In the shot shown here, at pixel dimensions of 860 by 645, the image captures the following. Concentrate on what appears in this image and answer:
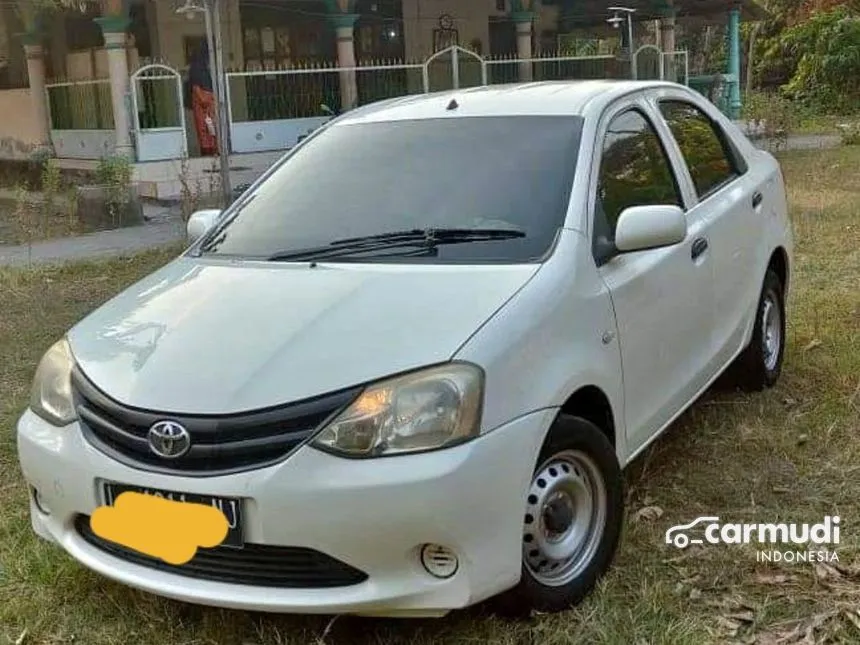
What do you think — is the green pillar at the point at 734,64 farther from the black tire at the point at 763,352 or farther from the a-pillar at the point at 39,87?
the black tire at the point at 763,352

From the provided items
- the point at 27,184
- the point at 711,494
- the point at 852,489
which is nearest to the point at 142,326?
the point at 711,494

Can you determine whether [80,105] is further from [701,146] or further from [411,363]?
[411,363]

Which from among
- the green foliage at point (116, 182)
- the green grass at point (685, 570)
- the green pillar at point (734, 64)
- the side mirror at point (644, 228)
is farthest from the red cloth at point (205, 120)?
the side mirror at point (644, 228)

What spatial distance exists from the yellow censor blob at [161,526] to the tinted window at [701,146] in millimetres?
2614

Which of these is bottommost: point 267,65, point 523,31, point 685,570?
point 685,570

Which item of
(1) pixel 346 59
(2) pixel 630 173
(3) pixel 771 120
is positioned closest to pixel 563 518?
(2) pixel 630 173

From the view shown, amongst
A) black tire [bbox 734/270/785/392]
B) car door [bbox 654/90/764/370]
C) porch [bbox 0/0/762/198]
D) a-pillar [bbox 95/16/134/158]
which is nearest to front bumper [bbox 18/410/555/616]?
car door [bbox 654/90/764/370]

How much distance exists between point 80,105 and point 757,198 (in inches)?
488

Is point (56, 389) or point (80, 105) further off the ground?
point (80, 105)

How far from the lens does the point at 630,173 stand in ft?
13.3

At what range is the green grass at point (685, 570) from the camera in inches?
124

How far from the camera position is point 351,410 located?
110 inches

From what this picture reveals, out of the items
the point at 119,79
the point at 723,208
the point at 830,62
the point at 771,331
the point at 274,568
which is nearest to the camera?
the point at 274,568

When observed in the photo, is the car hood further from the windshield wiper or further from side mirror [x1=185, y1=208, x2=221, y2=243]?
side mirror [x1=185, y1=208, x2=221, y2=243]
